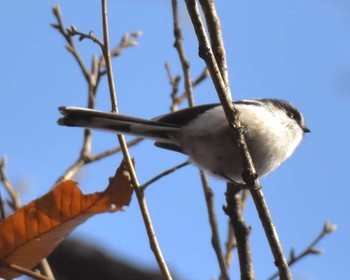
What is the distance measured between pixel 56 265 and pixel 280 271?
267 centimetres

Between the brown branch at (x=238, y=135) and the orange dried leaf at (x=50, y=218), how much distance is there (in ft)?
0.93

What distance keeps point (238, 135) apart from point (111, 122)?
527 mm

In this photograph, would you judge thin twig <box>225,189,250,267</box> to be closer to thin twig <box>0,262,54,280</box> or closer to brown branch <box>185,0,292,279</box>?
brown branch <box>185,0,292,279</box>

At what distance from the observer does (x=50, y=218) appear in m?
1.22

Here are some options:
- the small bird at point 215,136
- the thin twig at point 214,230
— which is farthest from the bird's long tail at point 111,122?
the thin twig at point 214,230

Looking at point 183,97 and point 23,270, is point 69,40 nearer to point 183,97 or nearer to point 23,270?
point 183,97

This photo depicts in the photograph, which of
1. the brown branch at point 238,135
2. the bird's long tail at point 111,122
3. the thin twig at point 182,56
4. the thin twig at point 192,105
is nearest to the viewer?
the brown branch at point 238,135

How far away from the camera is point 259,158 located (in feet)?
6.94

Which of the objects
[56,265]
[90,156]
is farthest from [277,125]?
[56,265]

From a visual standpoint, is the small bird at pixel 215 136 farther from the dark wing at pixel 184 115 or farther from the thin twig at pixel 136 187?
the thin twig at pixel 136 187

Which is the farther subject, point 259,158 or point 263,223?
point 259,158

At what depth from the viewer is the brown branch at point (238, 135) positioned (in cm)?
126

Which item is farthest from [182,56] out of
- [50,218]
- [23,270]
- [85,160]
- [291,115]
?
[23,270]

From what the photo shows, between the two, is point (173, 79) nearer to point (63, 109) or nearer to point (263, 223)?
point (63, 109)
